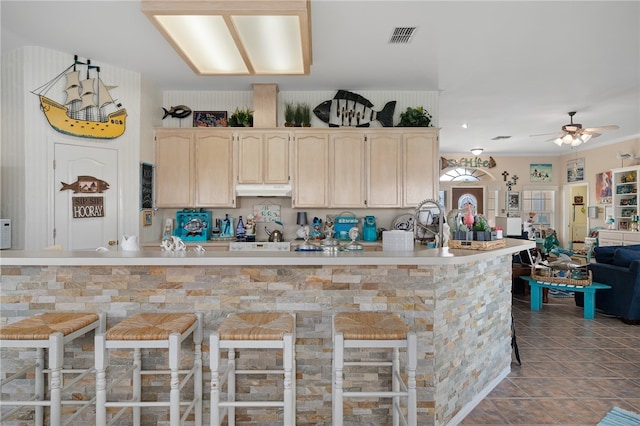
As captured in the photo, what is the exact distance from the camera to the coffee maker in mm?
4941

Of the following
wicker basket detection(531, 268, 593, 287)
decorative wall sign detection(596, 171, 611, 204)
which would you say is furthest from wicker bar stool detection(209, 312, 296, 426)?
decorative wall sign detection(596, 171, 611, 204)

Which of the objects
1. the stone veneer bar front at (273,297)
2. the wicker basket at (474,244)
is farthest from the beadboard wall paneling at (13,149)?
the wicker basket at (474,244)

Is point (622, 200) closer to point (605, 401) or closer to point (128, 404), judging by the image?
point (605, 401)

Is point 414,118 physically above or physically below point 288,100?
below

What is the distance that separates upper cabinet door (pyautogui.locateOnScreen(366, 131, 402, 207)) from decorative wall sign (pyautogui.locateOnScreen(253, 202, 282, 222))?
3.95 ft

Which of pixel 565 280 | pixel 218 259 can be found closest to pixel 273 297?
pixel 218 259

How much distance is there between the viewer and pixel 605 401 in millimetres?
2910

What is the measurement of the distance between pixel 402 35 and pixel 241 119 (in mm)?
2218

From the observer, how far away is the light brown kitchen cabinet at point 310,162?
15.7 feet

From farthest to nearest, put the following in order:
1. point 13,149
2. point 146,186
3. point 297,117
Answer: point 297,117 → point 146,186 → point 13,149

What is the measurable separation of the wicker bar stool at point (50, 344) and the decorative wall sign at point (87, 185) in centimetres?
201

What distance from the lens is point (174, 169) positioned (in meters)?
4.76

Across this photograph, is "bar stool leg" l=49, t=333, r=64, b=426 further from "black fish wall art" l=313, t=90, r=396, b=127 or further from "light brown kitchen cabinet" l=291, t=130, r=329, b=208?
"black fish wall art" l=313, t=90, r=396, b=127

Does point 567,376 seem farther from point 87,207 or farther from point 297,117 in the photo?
point 87,207
